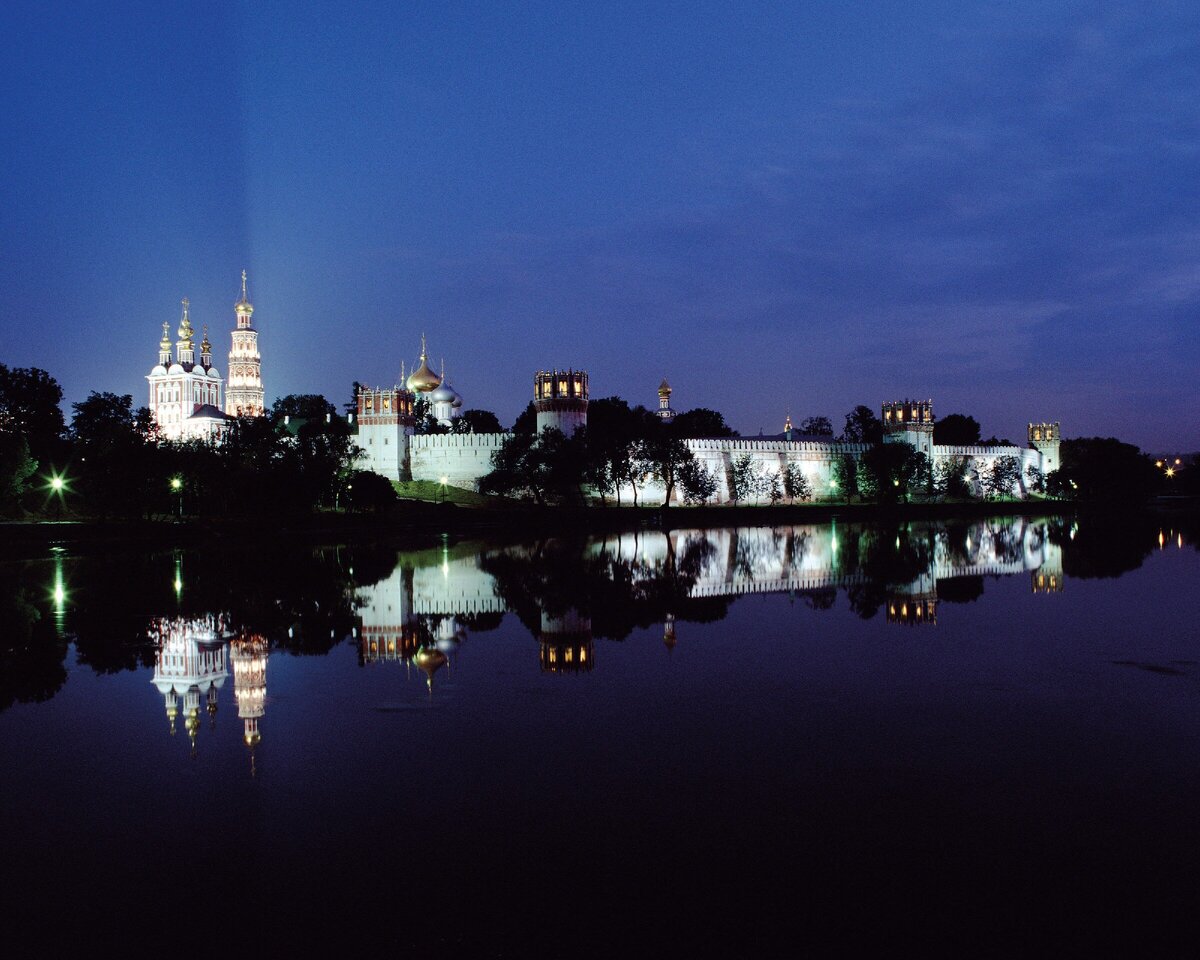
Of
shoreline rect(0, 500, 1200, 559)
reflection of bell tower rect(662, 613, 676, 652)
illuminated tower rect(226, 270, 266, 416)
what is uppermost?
illuminated tower rect(226, 270, 266, 416)

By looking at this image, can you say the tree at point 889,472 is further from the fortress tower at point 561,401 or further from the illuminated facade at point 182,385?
the illuminated facade at point 182,385

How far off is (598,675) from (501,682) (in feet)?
2.95

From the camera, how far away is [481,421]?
78.2m

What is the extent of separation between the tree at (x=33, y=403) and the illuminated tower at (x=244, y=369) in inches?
1593

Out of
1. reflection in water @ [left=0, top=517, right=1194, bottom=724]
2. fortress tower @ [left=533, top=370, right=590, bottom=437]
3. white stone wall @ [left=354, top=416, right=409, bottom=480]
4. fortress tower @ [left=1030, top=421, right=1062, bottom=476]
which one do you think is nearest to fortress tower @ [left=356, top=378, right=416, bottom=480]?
white stone wall @ [left=354, top=416, right=409, bottom=480]

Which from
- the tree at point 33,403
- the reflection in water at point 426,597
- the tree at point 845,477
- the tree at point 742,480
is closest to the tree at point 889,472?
the tree at point 845,477

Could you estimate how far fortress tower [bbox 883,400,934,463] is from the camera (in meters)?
75.8

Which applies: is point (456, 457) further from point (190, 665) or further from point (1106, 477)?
point (190, 665)

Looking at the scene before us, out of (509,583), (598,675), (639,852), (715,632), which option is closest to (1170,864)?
(639,852)

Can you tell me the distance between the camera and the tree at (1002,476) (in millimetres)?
75125

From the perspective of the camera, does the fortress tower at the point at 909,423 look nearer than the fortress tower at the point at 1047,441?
Yes

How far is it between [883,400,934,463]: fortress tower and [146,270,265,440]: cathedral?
158 feet

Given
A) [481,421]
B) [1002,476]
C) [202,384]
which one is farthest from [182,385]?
[1002,476]

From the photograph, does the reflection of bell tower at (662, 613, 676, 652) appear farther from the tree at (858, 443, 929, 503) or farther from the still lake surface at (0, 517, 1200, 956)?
the tree at (858, 443, 929, 503)
